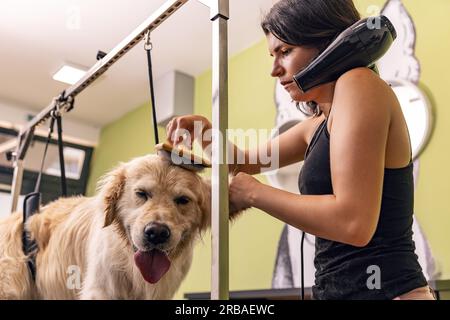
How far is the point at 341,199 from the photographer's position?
2.15 feet

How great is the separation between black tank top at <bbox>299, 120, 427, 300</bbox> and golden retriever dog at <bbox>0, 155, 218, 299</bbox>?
31 centimetres

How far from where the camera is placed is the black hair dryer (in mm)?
728

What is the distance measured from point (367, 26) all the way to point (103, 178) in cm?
70

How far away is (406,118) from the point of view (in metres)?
1.84

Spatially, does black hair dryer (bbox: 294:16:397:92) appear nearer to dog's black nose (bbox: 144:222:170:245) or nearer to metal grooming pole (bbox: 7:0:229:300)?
metal grooming pole (bbox: 7:0:229:300)

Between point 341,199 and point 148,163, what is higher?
point 148,163

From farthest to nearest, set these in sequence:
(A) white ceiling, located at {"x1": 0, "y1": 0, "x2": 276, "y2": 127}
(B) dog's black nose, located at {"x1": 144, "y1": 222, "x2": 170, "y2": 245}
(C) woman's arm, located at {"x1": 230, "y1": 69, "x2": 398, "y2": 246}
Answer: (A) white ceiling, located at {"x1": 0, "y1": 0, "x2": 276, "y2": 127} < (B) dog's black nose, located at {"x1": 144, "y1": 222, "x2": 170, "y2": 245} < (C) woman's arm, located at {"x1": 230, "y1": 69, "x2": 398, "y2": 246}

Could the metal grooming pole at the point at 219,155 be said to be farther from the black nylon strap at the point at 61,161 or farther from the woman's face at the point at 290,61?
the black nylon strap at the point at 61,161

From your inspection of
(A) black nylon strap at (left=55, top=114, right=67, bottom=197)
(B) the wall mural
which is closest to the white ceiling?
(B) the wall mural

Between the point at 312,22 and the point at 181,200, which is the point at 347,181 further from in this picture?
the point at 181,200

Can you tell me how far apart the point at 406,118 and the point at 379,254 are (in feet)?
4.09

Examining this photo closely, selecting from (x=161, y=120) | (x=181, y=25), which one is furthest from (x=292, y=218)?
(x=161, y=120)
